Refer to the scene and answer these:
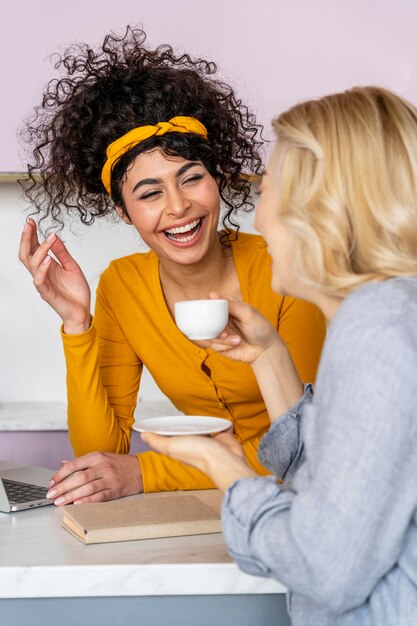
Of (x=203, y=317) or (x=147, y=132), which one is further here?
(x=147, y=132)

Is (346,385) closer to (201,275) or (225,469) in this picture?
(225,469)

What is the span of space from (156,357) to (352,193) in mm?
1020

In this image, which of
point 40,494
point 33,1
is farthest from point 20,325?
point 40,494

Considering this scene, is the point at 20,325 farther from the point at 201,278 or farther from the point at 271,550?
the point at 271,550

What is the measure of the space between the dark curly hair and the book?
29.2 inches

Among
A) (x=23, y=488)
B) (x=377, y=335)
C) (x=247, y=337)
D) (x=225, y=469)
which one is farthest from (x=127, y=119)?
(x=377, y=335)

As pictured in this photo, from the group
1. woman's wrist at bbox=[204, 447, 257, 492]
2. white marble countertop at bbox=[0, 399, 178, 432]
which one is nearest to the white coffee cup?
woman's wrist at bbox=[204, 447, 257, 492]

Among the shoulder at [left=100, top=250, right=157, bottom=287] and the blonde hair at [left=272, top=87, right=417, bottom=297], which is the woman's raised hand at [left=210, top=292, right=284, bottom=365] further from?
the shoulder at [left=100, top=250, right=157, bottom=287]

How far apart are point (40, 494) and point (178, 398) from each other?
529mm

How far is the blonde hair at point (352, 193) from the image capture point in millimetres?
933

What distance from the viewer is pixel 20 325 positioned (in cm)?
286

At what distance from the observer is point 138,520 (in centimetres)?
122

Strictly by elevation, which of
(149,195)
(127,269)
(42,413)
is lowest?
(42,413)

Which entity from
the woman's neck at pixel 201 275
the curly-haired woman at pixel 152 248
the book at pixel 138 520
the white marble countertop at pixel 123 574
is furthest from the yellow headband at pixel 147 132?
the white marble countertop at pixel 123 574
